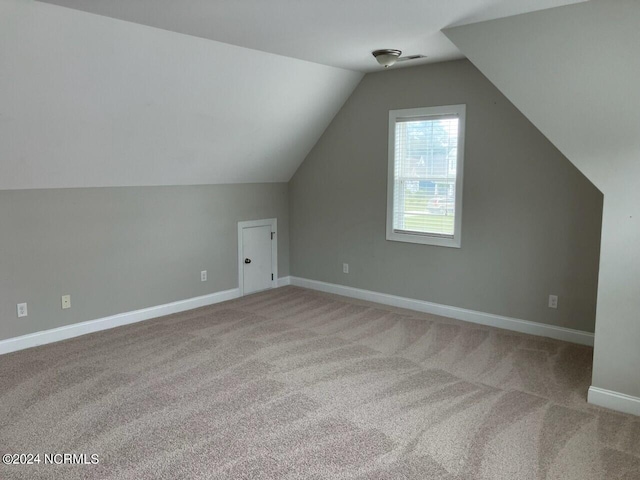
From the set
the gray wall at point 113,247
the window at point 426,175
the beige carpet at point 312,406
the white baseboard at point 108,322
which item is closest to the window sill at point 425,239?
the window at point 426,175

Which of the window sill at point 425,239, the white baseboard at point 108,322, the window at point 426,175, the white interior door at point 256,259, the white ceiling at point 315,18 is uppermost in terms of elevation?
the white ceiling at point 315,18

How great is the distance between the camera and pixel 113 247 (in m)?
4.45

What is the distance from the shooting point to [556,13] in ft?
9.50

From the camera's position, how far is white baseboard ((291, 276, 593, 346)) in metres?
4.13

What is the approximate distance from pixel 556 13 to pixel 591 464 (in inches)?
96.3

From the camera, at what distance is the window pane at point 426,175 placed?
15.4 feet

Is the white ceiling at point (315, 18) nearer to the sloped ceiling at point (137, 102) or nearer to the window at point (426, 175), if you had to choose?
the sloped ceiling at point (137, 102)

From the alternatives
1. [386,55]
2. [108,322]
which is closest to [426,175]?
[386,55]

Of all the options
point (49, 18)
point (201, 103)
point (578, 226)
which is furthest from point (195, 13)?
point (578, 226)

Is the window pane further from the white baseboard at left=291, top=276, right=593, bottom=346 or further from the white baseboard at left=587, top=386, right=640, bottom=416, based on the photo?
the white baseboard at left=587, top=386, right=640, bottom=416

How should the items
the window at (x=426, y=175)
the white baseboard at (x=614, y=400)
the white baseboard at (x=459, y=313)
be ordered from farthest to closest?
the window at (x=426, y=175) < the white baseboard at (x=459, y=313) < the white baseboard at (x=614, y=400)

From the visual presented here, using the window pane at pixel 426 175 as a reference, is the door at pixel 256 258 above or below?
below

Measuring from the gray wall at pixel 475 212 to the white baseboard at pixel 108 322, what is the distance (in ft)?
4.40

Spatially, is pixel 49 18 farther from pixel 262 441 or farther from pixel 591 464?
pixel 591 464
